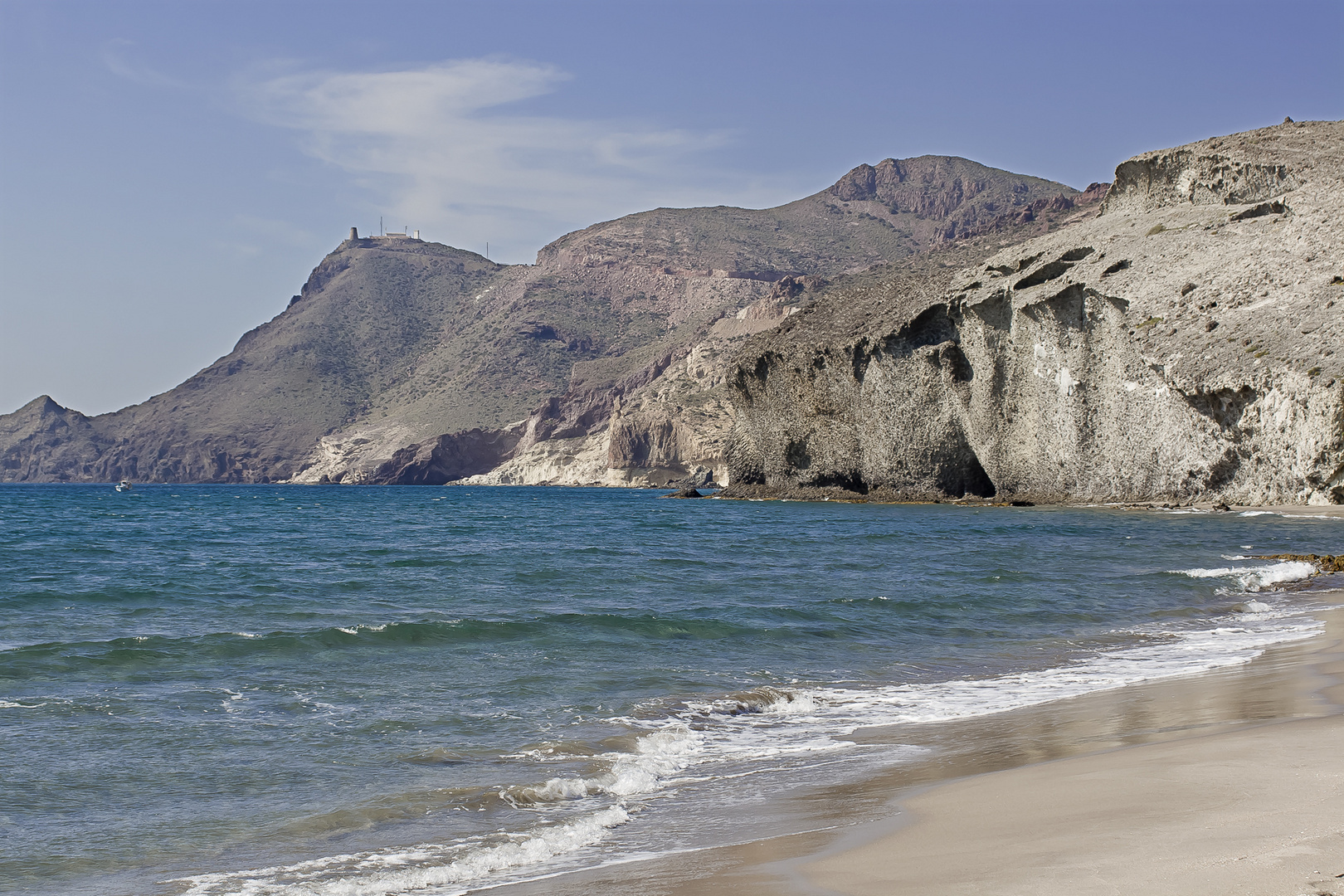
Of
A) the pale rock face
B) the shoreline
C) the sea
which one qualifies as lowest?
the sea

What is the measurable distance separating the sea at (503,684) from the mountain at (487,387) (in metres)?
109

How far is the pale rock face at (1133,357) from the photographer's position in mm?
39094

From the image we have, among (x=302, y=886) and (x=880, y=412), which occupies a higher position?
(x=880, y=412)

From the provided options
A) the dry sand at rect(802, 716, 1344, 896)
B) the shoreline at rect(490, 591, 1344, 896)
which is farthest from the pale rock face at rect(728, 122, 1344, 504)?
the dry sand at rect(802, 716, 1344, 896)

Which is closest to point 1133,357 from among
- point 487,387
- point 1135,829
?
point 1135,829

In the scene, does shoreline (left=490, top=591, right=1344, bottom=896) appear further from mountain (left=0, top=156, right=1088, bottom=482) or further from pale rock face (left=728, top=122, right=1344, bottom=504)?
mountain (left=0, top=156, right=1088, bottom=482)

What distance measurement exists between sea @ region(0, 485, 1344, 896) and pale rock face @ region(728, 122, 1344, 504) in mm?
14732

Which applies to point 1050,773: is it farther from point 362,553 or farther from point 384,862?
point 362,553

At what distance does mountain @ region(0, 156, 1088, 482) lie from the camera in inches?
5699

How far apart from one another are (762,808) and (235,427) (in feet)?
618

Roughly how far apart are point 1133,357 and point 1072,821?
1804 inches

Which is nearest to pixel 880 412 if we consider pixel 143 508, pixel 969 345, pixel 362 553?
pixel 969 345

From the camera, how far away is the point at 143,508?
63.4 meters

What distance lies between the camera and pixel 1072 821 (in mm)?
5258
